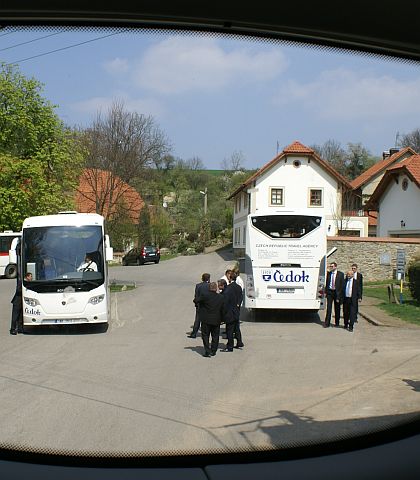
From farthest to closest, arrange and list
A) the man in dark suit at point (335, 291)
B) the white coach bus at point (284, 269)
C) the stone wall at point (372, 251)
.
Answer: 1. the white coach bus at point (284, 269)
2. the man in dark suit at point (335, 291)
3. the stone wall at point (372, 251)

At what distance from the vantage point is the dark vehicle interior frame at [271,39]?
6.79ft

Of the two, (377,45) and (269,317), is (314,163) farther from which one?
(269,317)

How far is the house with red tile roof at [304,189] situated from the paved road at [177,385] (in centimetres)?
62

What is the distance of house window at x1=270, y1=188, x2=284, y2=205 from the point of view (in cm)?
285

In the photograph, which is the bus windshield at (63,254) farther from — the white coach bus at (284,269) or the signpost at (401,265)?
the signpost at (401,265)

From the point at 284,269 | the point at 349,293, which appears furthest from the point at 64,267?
the point at 284,269

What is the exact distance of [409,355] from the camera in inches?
97.7

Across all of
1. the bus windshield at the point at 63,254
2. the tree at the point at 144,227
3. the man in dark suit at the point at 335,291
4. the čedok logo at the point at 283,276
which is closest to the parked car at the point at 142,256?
the tree at the point at 144,227

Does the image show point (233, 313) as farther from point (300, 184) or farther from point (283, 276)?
point (300, 184)

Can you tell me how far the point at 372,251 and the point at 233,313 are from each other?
367 cm

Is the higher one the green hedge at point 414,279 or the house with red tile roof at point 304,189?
the house with red tile roof at point 304,189

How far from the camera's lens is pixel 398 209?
2.82m

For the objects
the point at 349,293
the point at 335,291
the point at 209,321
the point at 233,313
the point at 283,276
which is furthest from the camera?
the point at 283,276

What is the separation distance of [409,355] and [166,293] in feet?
6.75
